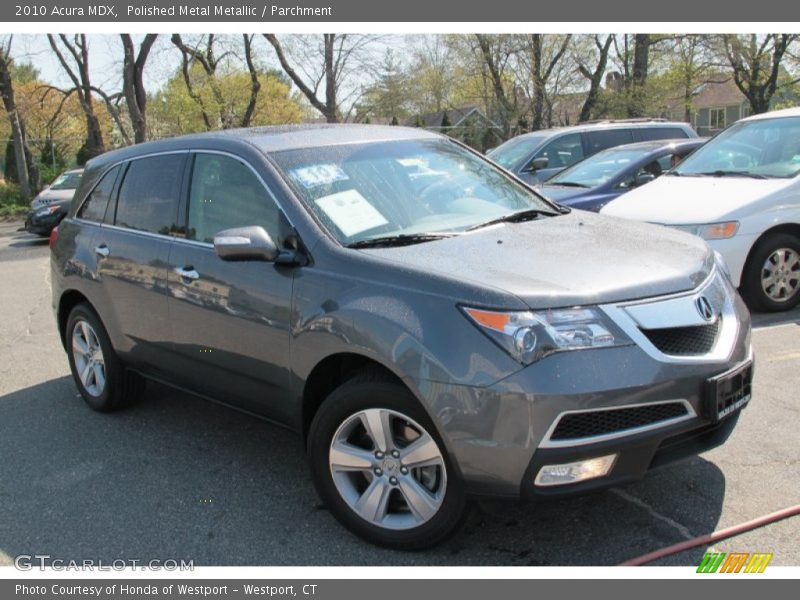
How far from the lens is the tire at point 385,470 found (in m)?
3.08

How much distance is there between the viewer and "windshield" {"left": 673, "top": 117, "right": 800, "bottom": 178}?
23.4 ft

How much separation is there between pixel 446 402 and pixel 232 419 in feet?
8.45

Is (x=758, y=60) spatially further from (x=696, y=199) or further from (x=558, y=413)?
(x=558, y=413)

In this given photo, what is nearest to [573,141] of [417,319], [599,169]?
[599,169]

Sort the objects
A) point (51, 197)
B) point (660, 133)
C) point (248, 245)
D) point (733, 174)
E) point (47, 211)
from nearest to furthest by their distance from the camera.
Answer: point (248, 245)
point (733, 174)
point (660, 133)
point (47, 211)
point (51, 197)

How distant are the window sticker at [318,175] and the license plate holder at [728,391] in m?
1.99

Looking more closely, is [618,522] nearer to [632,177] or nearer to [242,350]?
[242,350]

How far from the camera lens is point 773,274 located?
673 cm

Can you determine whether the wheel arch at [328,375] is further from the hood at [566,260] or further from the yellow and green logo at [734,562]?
the yellow and green logo at [734,562]

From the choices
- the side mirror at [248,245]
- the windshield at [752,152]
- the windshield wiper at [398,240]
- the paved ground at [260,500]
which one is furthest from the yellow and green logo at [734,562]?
the windshield at [752,152]

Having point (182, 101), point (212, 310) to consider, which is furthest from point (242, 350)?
point (182, 101)

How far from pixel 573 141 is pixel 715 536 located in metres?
8.97

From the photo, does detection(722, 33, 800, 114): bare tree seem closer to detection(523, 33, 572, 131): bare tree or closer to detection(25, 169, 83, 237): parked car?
detection(523, 33, 572, 131): bare tree

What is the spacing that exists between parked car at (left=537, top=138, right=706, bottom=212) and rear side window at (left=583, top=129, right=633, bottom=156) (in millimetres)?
1441
